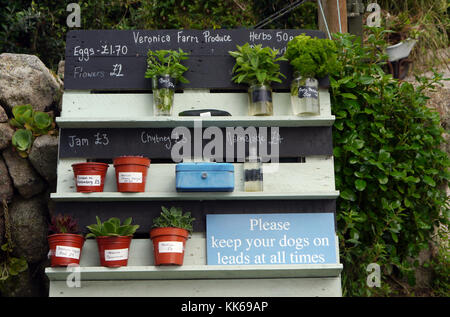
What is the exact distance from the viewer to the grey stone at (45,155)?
297 centimetres

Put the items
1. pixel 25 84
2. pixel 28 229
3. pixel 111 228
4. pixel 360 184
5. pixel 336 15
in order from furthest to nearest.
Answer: pixel 336 15 → pixel 25 84 → pixel 28 229 → pixel 360 184 → pixel 111 228

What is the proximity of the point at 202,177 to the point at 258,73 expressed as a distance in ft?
2.09

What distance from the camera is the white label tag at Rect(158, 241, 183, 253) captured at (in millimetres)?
2416

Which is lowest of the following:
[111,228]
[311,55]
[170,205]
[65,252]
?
[65,252]

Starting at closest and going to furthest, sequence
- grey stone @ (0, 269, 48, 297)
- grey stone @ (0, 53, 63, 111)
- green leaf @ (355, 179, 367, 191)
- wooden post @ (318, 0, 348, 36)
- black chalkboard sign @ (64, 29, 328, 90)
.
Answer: black chalkboard sign @ (64, 29, 328, 90), green leaf @ (355, 179, 367, 191), grey stone @ (0, 269, 48, 297), grey stone @ (0, 53, 63, 111), wooden post @ (318, 0, 348, 36)

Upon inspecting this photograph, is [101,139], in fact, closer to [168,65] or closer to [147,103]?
[147,103]

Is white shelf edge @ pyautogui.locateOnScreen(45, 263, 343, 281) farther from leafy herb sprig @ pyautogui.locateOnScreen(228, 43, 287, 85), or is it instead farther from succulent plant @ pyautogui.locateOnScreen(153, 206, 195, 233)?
leafy herb sprig @ pyautogui.locateOnScreen(228, 43, 287, 85)

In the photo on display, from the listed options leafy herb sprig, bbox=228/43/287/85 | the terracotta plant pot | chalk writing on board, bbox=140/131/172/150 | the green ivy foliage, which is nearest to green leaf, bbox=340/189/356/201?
the green ivy foliage

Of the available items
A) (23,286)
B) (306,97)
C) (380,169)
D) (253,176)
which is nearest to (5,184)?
(23,286)

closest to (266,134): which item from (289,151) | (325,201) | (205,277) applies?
(289,151)

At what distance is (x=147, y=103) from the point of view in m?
2.75

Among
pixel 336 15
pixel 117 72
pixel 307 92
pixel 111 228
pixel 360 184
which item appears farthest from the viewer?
pixel 336 15

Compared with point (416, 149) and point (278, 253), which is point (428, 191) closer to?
point (416, 149)

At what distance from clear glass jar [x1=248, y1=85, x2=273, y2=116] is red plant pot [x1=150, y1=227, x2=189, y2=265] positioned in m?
0.75
